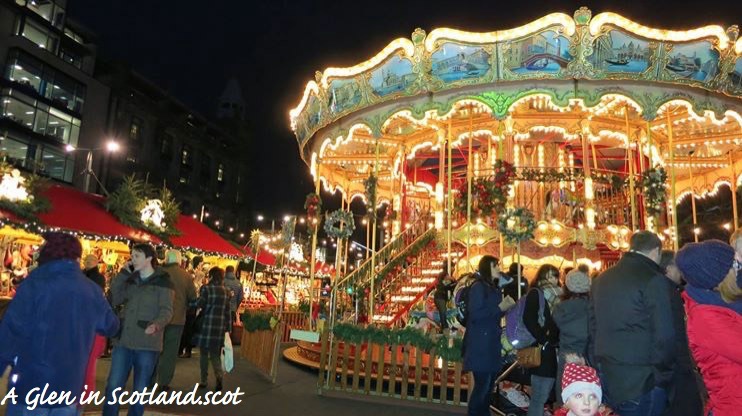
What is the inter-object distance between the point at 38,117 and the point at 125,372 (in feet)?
110

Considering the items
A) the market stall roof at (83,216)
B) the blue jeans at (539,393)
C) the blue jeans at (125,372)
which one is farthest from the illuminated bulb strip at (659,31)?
A: the market stall roof at (83,216)

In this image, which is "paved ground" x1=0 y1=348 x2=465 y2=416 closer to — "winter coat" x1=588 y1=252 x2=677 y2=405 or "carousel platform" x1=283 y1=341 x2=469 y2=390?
"carousel platform" x1=283 y1=341 x2=469 y2=390

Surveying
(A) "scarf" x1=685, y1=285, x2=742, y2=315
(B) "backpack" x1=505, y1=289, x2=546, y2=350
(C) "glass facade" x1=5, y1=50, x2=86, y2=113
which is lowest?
(B) "backpack" x1=505, y1=289, x2=546, y2=350

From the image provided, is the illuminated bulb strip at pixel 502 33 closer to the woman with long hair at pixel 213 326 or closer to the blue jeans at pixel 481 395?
the woman with long hair at pixel 213 326

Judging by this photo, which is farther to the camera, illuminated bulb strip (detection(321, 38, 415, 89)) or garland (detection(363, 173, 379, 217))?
garland (detection(363, 173, 379, 217))

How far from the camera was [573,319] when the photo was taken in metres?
4.23

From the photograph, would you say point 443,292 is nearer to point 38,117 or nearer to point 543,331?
point 543,331

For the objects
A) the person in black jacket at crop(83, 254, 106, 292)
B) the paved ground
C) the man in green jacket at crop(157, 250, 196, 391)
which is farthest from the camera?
the man in green jacket at crop(157, 250, 196, 391)

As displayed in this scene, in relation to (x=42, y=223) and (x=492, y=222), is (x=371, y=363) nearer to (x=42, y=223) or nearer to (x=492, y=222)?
(x=492, y=222)

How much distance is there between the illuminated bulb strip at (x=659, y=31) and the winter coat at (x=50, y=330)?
8.86 metres

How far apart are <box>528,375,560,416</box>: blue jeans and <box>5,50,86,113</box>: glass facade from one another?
3444 cm

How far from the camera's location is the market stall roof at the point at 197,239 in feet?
58.9

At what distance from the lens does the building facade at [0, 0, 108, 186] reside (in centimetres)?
2897

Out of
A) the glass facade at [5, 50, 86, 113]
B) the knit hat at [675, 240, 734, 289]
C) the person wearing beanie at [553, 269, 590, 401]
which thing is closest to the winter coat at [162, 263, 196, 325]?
the person wearing beanie at [553, 269, 590, 401]
